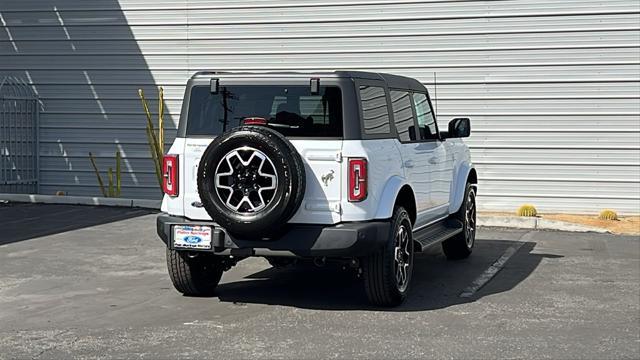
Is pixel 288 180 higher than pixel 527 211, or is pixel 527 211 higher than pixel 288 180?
pixel 288 180

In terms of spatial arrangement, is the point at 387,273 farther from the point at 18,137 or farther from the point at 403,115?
the point at 18,137

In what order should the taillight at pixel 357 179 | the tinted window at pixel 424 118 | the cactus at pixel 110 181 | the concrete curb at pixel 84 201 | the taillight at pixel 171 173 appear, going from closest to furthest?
1. the taillight at pixel 357 179
2. the taillight at pixel 171 173
3. the tinted window at pixel 424 118
4. the concrete curb at pixel 84 201
5. the cactus at pixel 110 181

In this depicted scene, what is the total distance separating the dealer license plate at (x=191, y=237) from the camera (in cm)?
735

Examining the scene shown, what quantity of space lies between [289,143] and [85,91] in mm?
11028

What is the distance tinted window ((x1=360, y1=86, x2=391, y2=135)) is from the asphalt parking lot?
149 cm

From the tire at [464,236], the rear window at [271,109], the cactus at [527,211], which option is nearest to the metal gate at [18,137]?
the cactus at [527,211]

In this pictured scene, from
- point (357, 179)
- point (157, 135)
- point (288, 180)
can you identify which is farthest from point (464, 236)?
point (157, 135)

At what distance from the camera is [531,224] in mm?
13570

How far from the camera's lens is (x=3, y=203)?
51.0 feet

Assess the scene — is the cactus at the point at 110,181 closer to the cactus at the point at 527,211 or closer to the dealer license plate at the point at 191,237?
the cactus at the point at 527,211

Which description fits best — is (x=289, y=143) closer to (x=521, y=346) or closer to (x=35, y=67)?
(x=521, y=346)

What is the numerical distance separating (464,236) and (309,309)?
3275 mm

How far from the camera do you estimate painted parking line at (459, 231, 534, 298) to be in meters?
8.46

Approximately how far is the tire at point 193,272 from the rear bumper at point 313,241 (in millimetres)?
497
